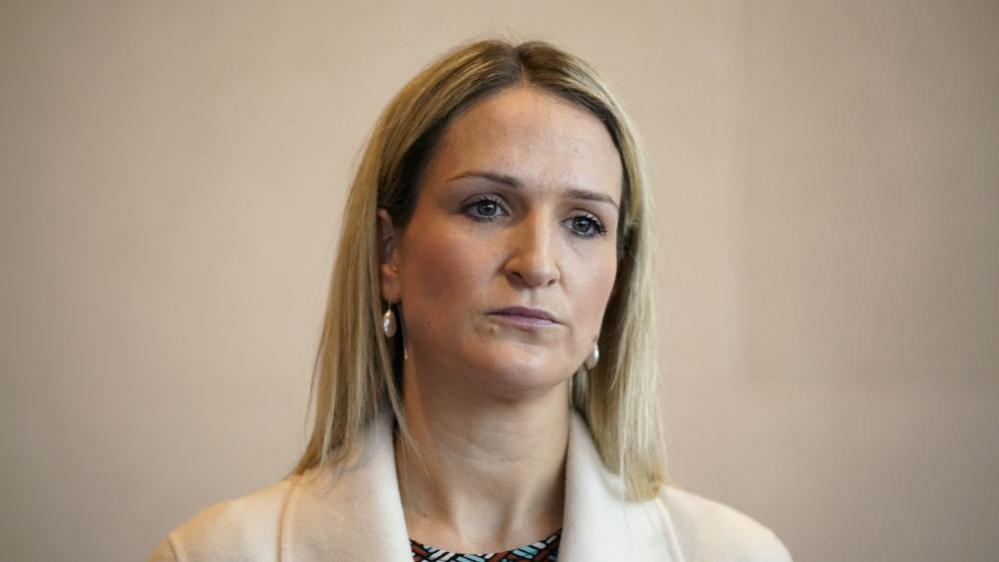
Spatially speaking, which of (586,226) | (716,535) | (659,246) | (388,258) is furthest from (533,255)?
(659,246)

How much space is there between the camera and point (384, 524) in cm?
155

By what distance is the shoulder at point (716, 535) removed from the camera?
65.0 inches

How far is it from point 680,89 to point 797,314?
0.60 meters

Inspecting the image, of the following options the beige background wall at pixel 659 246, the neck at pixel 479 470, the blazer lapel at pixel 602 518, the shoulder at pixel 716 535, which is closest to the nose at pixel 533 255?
the neck at pixel 479 470

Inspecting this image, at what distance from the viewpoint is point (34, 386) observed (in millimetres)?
2336

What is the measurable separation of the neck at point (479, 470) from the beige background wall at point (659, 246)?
2.96ft

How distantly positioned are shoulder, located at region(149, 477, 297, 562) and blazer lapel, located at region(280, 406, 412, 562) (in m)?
0.02

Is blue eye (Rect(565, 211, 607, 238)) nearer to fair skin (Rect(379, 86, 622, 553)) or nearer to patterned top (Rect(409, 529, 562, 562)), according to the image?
fair skin (Rect(379, 86, 622, 553))

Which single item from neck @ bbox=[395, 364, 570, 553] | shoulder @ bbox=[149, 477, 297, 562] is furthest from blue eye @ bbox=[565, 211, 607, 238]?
shoulder @ bbox=[149, 477, 297, 562]

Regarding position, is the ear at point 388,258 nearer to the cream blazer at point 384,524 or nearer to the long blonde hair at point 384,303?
the long blonde hair at point 384,303

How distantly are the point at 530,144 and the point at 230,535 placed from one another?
0.72 metres

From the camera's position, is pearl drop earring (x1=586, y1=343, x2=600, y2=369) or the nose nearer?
the nose

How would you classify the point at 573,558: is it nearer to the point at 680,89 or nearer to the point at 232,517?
the point at 232,517

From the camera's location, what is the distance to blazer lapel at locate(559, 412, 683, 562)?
5.18 ft
